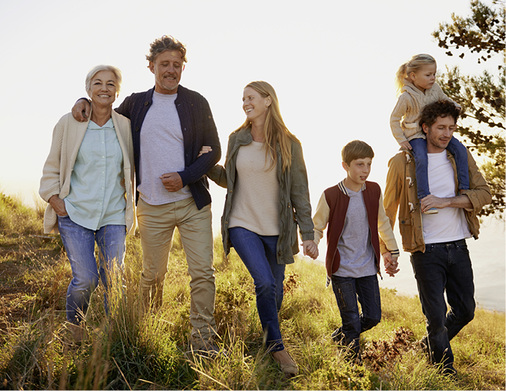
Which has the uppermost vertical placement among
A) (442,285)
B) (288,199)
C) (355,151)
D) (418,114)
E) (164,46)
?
(164,46)

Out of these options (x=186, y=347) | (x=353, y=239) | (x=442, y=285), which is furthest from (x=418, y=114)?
(x=186, y=347)

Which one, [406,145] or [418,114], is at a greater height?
[418,114]

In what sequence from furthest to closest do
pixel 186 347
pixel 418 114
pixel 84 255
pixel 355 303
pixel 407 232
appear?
pixel 418 114 < pixel 407 232 < pixel 355 303 < pixel 186 347 < pixel 84 255

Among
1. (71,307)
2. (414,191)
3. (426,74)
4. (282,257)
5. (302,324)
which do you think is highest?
(426,74)

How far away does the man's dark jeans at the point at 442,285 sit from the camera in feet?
14.7

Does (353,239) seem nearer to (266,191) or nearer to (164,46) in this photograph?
(266,191)

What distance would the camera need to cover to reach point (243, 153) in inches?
170

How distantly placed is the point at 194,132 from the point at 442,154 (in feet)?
8.13

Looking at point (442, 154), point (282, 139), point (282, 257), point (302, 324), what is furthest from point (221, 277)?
point (442, 154)

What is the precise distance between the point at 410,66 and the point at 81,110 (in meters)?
3.30

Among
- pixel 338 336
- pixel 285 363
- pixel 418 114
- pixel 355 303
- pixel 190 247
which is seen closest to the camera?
pixel 285 363

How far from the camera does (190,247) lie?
4.34m

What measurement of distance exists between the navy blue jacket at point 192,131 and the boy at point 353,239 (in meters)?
1.15

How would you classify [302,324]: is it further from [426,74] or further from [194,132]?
[426,74]
